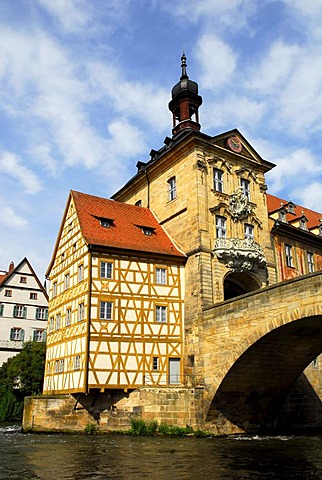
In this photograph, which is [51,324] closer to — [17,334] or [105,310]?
[105,310]

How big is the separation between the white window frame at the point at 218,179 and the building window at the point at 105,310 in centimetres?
883

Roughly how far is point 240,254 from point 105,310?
7659 mm

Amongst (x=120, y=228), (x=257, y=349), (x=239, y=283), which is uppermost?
(x=120, y=228)

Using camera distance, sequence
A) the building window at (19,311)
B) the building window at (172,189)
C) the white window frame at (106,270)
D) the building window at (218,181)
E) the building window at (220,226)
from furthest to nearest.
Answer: the building window at (19,311) → the building window at (172,189) → the building window at (218,181) → the building window at (220,226) → the white window frame at (106,270)

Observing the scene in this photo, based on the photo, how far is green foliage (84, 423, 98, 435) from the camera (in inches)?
861

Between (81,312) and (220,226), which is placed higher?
(220,226)

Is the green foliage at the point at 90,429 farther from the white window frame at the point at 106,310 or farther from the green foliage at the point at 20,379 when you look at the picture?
the green foliage at the point at 20,379

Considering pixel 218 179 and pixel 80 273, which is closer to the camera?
pixel 80 273

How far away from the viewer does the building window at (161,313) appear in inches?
955

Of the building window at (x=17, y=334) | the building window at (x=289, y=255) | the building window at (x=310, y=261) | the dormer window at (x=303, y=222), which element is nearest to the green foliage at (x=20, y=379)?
the building window at (x=17, y=334)

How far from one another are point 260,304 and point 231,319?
1.85m

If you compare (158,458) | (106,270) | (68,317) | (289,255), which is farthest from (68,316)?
(289,255)

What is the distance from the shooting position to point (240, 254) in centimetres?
2598

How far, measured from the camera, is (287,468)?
1241cm
